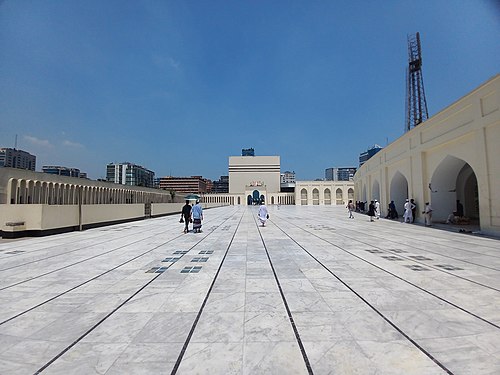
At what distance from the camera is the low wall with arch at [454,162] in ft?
34.2

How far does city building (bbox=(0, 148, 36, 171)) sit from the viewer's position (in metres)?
57.4

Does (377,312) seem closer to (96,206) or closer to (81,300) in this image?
(81,300)

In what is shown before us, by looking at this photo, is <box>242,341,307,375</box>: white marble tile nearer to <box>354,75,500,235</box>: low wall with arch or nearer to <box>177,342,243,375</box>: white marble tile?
<box>177,342,243,375</box>: white marble tile

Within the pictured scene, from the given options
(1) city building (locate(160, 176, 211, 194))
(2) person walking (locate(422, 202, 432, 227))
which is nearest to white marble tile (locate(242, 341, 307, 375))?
(2) person walking (locate(422, 202, 432, 227))

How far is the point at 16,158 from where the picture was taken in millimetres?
59562

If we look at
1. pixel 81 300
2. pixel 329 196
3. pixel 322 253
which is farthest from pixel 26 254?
pixel 329 196

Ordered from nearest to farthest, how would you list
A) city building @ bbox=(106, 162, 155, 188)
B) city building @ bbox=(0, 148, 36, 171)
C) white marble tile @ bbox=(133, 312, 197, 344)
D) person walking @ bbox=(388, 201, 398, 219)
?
white marble tile @ bbox=(133, 312, 197, 344) → person walking @ bbox=(388, 201, 398, 219) → city building @ bbox=(0, 148, 36, 171) → city building @ bbox=(106, 162, 155, 188)

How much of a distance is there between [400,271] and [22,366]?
18.4 ft

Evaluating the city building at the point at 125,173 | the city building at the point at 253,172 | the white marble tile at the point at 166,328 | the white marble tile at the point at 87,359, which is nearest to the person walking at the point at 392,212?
the white marble tile at the point at 166,328

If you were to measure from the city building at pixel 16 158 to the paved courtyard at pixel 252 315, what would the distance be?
66.8 meters

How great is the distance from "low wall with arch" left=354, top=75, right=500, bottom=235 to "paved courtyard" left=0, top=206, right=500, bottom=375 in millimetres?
5645

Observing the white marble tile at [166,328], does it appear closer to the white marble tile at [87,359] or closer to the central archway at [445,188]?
the white marble tile at [87,359]

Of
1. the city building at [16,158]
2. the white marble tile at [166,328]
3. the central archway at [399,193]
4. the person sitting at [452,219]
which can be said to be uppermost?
the city building at [16,158]

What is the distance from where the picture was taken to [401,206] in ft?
70.7
